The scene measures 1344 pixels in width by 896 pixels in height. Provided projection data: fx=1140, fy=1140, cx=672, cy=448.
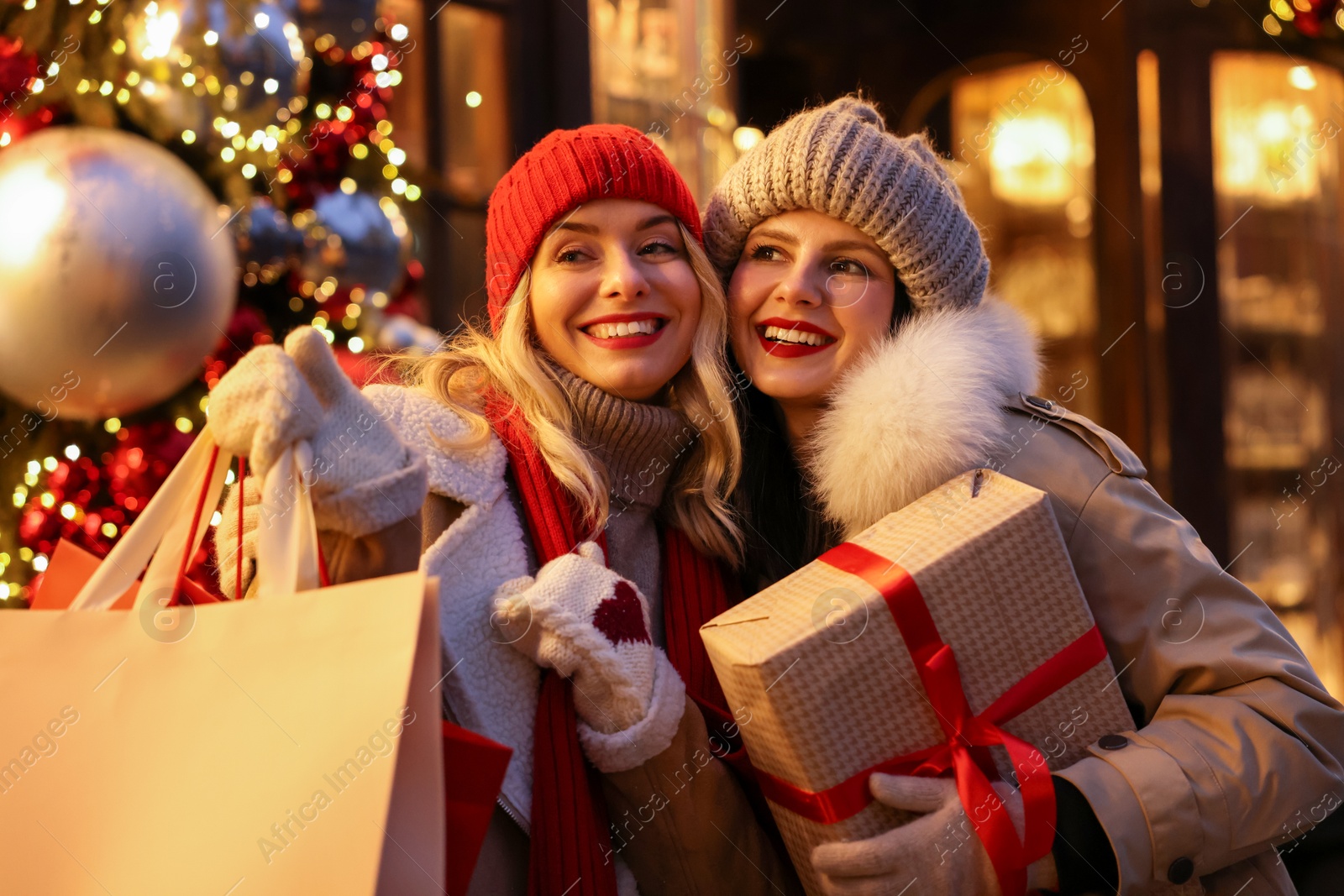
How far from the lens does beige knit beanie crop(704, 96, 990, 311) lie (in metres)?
1.48

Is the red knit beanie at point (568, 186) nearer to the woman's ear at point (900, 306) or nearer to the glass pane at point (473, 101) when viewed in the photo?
the woman's ear at point (900, 306)

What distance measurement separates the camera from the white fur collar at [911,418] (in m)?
1.30

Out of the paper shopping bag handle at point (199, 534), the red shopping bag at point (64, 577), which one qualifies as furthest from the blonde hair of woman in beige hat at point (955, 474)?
the red shopping bag at point (64, 577)

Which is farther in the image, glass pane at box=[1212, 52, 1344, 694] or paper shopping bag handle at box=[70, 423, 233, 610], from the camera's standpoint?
glass pane at box=[1212, 52, 1344, 694]

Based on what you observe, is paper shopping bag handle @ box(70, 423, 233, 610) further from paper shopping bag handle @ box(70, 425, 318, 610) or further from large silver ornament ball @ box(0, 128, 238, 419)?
large silver ornament ball @ box(0, 128, 238, 419)

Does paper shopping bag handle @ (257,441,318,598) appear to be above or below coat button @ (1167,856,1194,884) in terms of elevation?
above

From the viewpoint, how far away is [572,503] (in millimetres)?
1412

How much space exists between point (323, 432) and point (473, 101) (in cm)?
267

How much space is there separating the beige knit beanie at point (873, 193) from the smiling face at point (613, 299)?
0.15m

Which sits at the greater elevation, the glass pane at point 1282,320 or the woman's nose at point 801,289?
the woman's nose at point 801,289

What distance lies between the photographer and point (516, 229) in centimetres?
152

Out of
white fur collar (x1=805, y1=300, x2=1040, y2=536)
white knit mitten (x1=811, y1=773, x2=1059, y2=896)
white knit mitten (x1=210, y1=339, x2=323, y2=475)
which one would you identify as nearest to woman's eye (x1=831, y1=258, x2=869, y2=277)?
white fur collar (x1=805, y1=300, x2=1040, y2=536)

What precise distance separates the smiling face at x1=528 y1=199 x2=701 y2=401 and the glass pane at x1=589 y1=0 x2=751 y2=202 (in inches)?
89.5

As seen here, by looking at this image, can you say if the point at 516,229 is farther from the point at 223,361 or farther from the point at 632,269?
the point at 223,361
